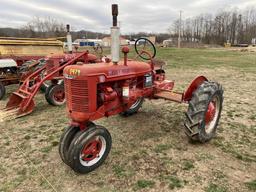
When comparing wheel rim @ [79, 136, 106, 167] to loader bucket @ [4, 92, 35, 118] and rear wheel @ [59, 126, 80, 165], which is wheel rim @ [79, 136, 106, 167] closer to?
rear wheel @ [59, 126, 80, 165]

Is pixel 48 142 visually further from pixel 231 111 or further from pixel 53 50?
pixel 53 50

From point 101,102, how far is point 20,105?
3068mm

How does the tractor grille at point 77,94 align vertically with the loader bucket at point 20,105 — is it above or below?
above

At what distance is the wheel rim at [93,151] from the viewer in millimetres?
3008

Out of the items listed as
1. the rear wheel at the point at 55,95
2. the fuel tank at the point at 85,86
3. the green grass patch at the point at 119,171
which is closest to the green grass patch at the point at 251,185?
the green grass patch at the point at 119,171

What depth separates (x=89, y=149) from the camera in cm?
304

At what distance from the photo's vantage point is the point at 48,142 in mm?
4047

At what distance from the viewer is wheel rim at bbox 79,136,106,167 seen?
118 inches

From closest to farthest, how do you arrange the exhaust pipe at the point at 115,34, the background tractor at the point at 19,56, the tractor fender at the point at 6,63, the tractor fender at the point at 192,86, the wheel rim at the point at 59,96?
the exhaust pipe at the point at 115,34
the tractor fender at the point at 192,86
the wheel rim at the point at 59,96
the tractor fender at the point at 6,63
the background tractor at the point at 19,56

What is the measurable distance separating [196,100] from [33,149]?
2.78m

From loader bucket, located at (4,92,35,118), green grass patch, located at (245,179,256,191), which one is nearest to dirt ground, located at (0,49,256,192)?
green grass patch, located at (245,179,256,191)

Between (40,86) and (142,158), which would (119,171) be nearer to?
(142,158)

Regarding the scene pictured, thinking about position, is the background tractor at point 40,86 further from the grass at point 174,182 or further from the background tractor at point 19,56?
the grass at point 174,182

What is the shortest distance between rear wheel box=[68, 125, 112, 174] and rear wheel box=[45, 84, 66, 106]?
3.26 metres
